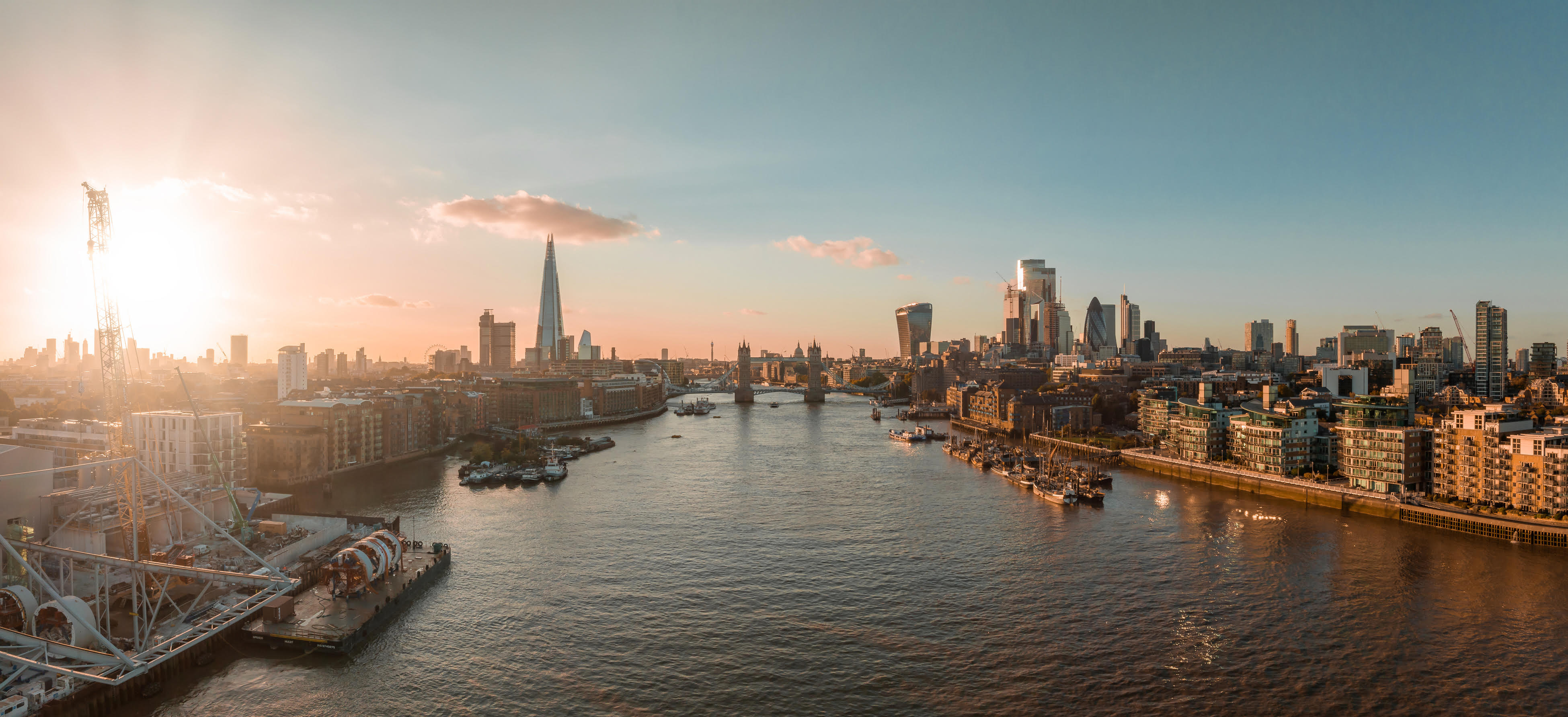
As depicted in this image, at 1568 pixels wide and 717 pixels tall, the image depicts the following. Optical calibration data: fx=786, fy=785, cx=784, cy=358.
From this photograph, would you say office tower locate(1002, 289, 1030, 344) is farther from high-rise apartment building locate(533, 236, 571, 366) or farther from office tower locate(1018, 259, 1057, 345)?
high-rise apartment building locate(533, 236, 571, 366)

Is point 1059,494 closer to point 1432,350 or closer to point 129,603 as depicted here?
point 129,603

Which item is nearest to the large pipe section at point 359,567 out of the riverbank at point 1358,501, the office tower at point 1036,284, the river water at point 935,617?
the river water at point 935,617

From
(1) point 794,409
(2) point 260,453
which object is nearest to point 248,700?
Result: (2) point 260,453

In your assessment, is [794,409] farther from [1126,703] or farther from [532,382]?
[1126,703]

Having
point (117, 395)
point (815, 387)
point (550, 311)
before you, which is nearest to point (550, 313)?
point (550, 311)

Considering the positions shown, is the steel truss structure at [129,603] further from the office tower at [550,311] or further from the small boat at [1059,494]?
the office tower at [550,311]
